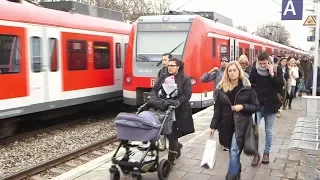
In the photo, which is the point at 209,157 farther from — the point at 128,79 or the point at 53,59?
the point at 128,79

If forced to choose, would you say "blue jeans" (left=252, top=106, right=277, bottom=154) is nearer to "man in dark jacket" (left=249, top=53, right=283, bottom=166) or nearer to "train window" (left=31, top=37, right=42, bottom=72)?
"man in dark jacket" (left=249, top=53, right=283, bottom=166)

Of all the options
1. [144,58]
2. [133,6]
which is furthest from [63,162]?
[133,6]

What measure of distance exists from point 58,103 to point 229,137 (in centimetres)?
627

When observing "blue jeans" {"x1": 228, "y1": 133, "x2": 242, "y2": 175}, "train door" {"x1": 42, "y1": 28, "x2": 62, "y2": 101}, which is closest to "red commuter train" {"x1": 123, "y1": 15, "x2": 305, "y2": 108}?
"train door" {"x1": 42, "y1": 28, "x2": 62, "y2": 101}

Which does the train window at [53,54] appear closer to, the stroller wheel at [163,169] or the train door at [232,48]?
the stroller wheel at [163,169]

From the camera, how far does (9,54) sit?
336 inches

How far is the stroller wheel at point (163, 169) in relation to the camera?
5.03 meters

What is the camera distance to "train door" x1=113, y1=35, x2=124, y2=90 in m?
12.9

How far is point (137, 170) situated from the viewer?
4.74 m

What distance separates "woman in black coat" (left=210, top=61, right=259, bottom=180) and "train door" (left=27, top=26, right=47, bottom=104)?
18.3 feet

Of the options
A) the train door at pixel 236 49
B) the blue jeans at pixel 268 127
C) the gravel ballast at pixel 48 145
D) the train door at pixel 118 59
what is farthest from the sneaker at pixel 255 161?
the train door at pixel 236 49

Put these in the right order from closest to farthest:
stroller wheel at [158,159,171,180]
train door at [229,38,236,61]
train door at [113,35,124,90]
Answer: stroller wheel at [158,159,171,180]
train door at [113,35,124,90]
train door at [229,38,236,61]

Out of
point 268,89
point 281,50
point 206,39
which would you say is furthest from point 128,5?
point 268,89

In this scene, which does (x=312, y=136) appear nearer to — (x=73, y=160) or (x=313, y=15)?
(x=73, y=160)
